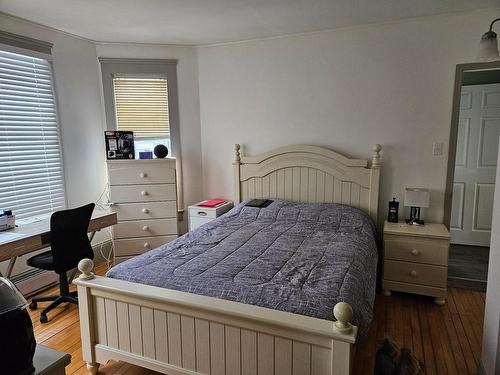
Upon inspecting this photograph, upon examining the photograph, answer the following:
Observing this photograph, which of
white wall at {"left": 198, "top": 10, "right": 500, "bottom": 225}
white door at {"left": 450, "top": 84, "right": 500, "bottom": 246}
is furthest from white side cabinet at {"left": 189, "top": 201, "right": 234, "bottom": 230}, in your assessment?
white door at {"left": 450, "top": 84, "right": 500, "bottom": 246}

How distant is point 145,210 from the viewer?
362cm

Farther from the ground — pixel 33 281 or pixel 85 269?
pixel 85 269

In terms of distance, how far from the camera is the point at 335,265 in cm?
205

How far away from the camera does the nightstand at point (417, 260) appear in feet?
9.20

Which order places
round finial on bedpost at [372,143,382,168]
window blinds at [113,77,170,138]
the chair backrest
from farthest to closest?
window blinds at [113,77,170,138]
round finial on bedpost at [372,143,382,168]
the chair backrest

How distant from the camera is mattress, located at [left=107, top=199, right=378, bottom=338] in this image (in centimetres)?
170

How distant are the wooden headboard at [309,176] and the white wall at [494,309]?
4.70ft

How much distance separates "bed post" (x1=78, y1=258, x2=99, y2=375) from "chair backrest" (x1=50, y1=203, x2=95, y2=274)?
774 mm

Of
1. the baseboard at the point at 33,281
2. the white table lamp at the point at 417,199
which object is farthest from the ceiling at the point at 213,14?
the baseboard at the point at 33,281

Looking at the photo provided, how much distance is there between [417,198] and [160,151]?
2.61 meters

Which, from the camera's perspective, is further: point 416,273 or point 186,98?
point 186,98

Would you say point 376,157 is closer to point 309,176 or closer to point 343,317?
point 309,176

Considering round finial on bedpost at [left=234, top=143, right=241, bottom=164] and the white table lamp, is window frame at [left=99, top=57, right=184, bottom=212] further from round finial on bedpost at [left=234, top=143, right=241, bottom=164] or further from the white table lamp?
the white table lamp

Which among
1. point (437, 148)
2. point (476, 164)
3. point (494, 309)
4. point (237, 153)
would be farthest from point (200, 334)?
point (476, 164)
